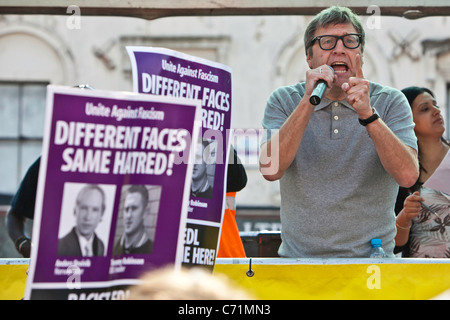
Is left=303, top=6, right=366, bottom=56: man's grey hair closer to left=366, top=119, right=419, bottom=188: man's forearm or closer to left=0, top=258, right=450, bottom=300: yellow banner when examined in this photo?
left=366, top=119, right=419, bottom=188: man's forearm

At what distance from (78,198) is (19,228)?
249 centimetres

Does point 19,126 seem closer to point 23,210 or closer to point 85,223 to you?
point 23,210

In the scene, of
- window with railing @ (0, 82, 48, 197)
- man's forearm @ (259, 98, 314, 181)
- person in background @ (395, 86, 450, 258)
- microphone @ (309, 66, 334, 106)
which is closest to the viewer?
microphone @ (309, 66, 334, 106)

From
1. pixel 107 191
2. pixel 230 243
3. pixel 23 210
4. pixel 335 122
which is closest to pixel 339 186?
pixel 335 122

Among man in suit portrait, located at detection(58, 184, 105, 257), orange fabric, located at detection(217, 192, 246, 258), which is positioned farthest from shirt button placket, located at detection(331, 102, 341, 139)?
man in suit portrait, located at detection(58, 184, 105, 257)

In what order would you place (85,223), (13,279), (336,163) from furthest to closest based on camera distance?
(336,163)
(13,279)
(85,223)

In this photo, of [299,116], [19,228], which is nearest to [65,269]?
[299,116]

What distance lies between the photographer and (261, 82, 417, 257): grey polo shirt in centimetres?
272

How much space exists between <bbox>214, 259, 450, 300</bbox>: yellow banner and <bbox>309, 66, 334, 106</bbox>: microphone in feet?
1.78

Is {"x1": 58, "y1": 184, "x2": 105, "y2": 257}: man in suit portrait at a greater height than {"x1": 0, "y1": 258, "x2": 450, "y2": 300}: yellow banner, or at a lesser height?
greater

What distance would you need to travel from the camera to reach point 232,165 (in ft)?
11.7

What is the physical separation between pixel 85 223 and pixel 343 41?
1.32 meters

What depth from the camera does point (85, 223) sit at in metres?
1.88
